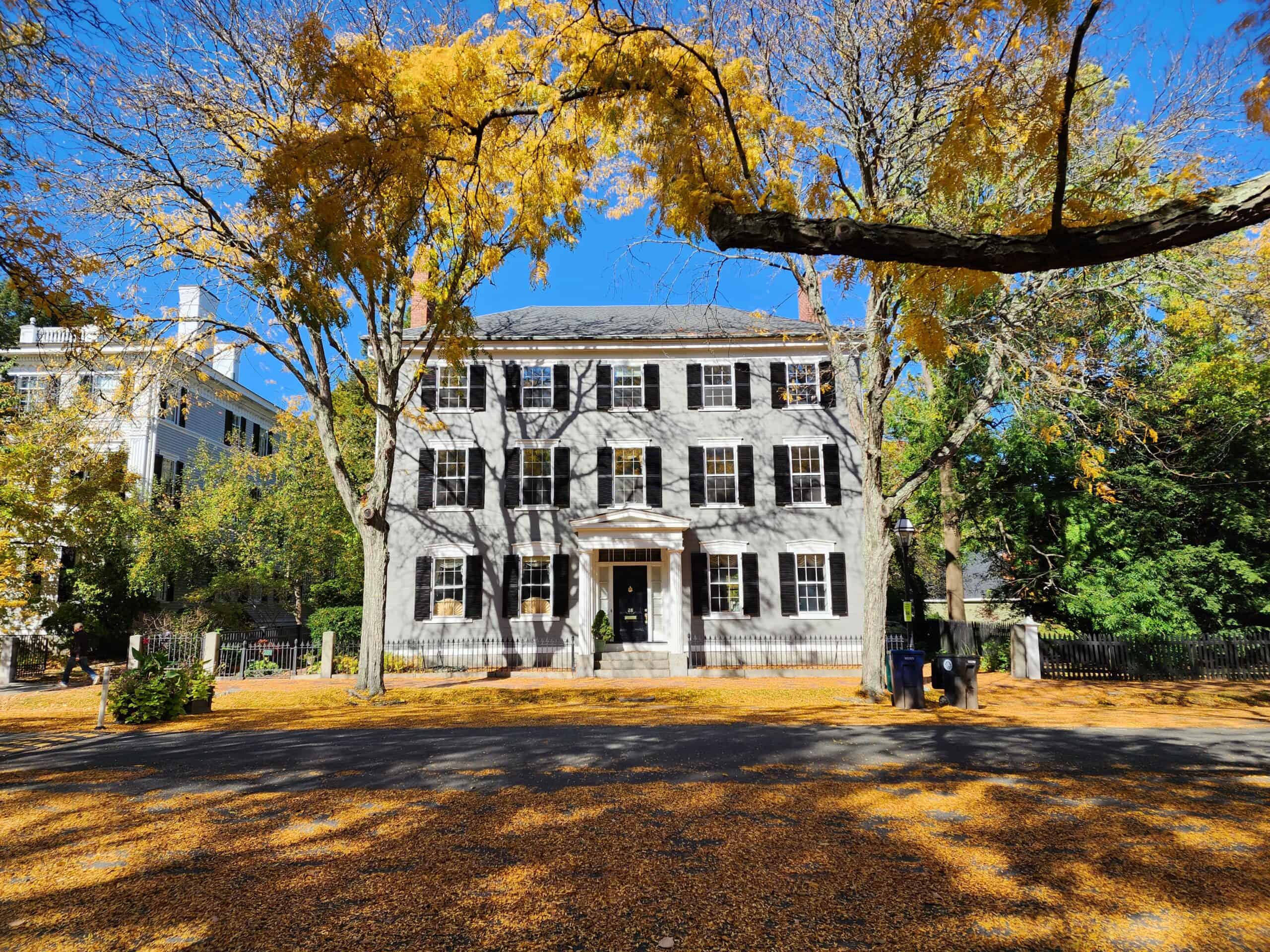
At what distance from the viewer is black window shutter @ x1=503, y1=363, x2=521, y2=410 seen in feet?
73.4

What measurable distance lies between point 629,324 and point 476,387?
18.4ft

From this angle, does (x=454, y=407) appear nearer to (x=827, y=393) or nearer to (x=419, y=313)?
(x=419, y=313)

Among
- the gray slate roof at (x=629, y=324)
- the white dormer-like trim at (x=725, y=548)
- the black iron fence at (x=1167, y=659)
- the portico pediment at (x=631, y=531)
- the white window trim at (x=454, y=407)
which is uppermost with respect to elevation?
the gray slate roof at (x=629, y=324)

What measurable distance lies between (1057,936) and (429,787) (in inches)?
189

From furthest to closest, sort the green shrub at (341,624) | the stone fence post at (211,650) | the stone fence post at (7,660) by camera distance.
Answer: the green shrub at (341,624), the stone fence post at (7,660), the stone fence post at (211,650)

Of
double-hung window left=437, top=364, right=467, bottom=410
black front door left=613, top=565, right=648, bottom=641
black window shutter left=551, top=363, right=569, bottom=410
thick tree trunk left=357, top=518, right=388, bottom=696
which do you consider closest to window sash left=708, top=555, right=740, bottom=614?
black front door left=613, top=565, right=648, bottom=641

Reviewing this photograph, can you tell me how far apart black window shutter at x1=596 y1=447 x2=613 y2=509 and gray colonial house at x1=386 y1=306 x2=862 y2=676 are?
37mm

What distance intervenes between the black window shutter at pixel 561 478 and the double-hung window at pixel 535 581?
1.73 m

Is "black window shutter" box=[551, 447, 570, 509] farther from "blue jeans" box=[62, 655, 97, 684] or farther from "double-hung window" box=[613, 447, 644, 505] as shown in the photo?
"blue jeans" box=[62, 655, 97, 684]

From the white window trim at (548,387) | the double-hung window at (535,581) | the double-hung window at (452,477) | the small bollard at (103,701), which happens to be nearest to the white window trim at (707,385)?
the white window trim at (548,387)

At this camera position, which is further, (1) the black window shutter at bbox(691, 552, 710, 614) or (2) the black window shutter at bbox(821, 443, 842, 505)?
Answer: (2) the black window shutter at bbox(821, 443, 842, 505)

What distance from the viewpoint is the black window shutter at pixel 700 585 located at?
21109 millimetres

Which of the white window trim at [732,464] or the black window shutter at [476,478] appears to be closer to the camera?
the white window trim at [732,464]

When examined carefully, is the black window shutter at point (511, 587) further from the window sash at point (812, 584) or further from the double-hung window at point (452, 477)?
the window sash at point (812, 584)
